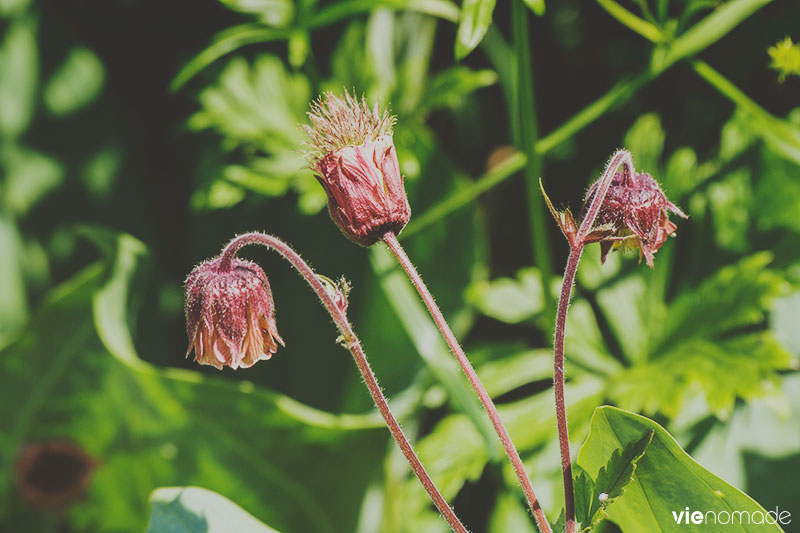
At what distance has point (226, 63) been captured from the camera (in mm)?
1750

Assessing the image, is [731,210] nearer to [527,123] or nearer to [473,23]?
[527,123]

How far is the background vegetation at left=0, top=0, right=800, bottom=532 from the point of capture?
1.34 metres

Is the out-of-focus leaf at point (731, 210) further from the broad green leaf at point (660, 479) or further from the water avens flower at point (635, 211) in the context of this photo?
the broad green leaf at point (660, 479)

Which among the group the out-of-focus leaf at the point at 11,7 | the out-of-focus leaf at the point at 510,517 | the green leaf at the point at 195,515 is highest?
the out-of-focus leaf at the point at 11,7

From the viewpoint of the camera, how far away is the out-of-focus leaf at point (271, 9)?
4.42ft

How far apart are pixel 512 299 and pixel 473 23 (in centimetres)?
69

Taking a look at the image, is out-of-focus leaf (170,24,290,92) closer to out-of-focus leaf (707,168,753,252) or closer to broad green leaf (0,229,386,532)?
broad green leaf (0,229,386,532)

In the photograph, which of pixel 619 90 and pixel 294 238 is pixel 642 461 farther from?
pixel 294 238

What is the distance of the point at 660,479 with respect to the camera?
2.87 ft

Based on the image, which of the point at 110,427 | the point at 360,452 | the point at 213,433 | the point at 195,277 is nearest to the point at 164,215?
the point at 110,427

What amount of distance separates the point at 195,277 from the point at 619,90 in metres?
0.79

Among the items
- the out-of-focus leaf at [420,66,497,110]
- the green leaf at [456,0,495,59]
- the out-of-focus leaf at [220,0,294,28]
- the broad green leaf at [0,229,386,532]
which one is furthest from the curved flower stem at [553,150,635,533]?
the out-of-focus leaf at [220,0,294,28]

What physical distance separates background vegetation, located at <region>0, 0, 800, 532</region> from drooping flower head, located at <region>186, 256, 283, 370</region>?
43cm

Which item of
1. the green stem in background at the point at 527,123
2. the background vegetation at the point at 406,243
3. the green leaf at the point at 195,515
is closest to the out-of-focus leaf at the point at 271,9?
the background vegetation at the point at 406,243
